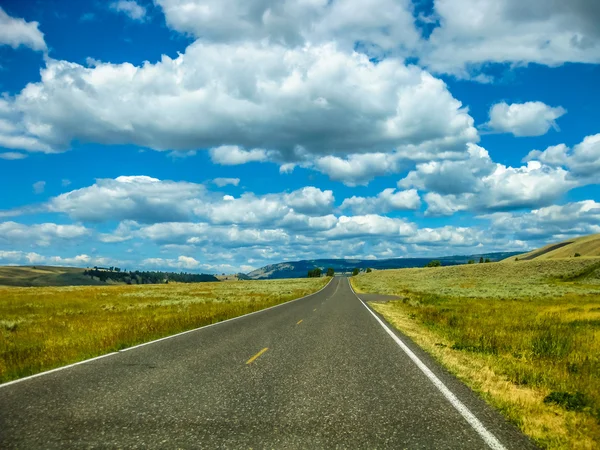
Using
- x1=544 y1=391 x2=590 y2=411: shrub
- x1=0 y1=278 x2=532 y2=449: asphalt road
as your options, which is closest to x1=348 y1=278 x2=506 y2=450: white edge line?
x1=0 y1=278 x2=532 y2=449: asphalt road

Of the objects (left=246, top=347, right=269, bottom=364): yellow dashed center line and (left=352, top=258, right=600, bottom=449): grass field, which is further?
(left=246, top=347, right=269, bottom=364): yellow dashed center line

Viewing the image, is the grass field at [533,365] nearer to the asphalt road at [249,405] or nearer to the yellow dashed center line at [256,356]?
the asphalt road at [249,405]

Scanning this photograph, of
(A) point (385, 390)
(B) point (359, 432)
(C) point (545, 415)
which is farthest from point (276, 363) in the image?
(C) point (545, 415)

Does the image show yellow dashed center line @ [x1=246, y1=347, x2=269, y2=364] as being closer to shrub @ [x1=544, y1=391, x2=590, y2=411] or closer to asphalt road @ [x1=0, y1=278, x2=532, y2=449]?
asphalt road @ [x1=0, y1=278, x2=532, y2=449]

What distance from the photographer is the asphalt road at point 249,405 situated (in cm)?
522

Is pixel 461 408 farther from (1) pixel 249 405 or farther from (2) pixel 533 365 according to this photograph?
(2) pixel 533 365

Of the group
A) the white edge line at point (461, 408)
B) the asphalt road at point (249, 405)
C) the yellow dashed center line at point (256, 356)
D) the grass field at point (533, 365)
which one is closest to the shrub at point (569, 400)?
the grass field at point (533, 365)

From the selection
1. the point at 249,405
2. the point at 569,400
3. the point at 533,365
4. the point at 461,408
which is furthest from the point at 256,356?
the point at 569,400

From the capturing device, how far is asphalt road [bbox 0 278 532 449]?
5.22 m

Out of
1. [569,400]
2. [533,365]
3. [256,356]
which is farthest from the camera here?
[256,356]

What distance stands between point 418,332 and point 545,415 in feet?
32.9

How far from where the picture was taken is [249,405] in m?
6.56

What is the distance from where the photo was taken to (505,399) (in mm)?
7055

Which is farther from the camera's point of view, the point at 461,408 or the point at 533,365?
the point at 533,365
